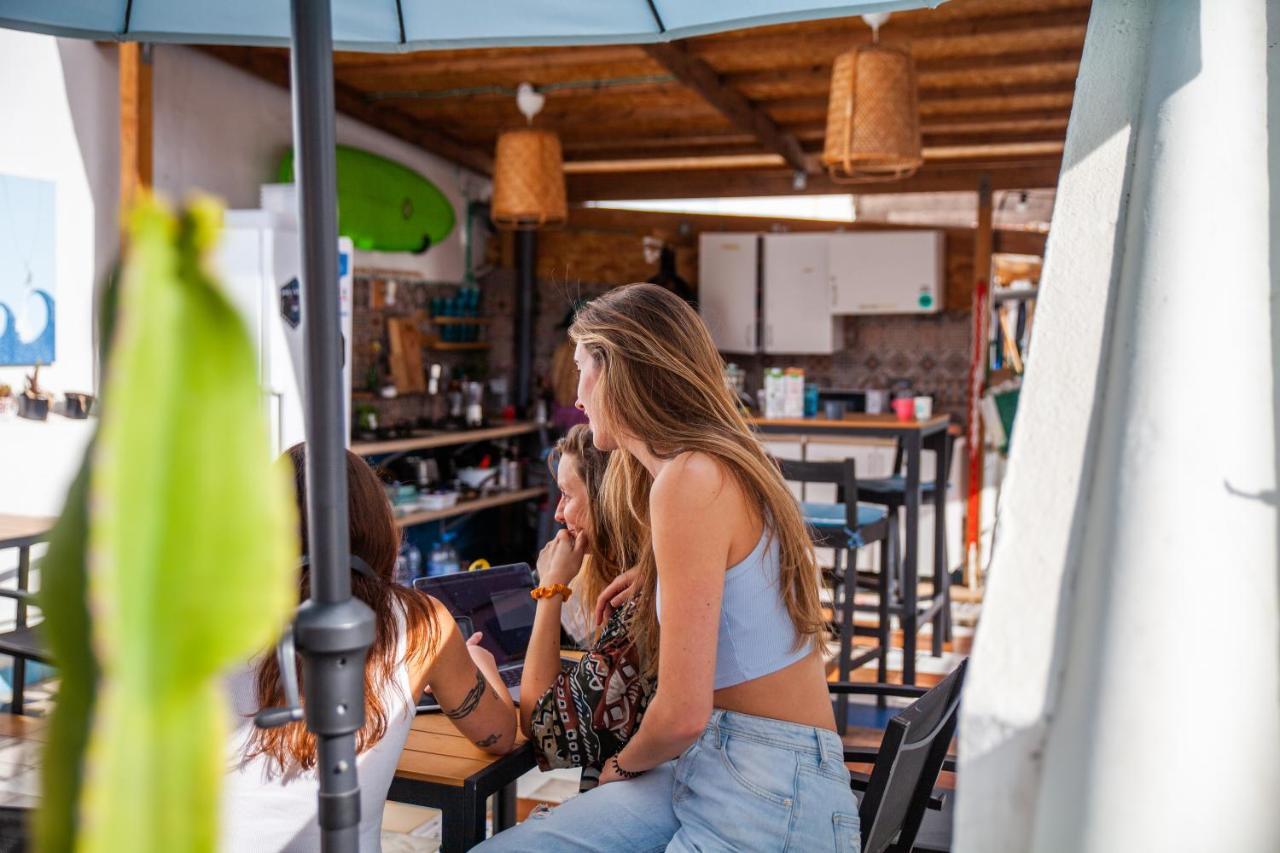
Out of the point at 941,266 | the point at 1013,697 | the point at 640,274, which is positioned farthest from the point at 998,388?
the point at 1013,697

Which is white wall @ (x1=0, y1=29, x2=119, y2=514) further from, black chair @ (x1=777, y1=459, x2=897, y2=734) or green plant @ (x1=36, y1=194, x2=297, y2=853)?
green plant @ (x1=36, y1=194, x2=297, y2=853)

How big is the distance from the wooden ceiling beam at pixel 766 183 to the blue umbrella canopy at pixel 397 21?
251 inches

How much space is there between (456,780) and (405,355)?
20.2ft

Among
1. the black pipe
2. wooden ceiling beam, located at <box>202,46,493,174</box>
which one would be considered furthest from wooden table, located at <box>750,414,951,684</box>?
the black pipe

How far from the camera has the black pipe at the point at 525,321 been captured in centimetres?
880

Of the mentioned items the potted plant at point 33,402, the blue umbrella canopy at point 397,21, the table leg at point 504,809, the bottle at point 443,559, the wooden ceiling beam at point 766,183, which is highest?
the wooden ceiling beam at point 766,183

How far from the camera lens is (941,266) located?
8367 mm

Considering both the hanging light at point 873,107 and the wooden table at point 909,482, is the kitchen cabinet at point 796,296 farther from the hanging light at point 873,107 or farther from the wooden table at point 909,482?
the hanging light at point 873,107

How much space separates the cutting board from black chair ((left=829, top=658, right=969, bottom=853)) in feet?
19.4

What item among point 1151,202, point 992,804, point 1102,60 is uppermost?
point 1102,60

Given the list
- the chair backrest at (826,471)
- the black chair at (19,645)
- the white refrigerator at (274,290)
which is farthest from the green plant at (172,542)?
the white refrigerator at (274,290)

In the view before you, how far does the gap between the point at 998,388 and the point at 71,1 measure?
6933 millimetres

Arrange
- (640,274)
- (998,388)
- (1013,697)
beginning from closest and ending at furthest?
(1013,697) → (998,388) → (640,274)

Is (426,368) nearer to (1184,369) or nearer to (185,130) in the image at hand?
(185,130)
